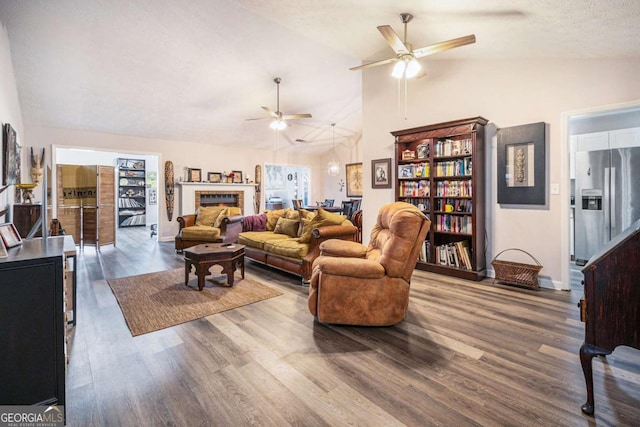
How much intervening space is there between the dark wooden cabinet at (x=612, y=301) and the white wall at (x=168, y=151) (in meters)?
7.43

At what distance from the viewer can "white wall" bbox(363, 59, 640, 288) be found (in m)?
3.19

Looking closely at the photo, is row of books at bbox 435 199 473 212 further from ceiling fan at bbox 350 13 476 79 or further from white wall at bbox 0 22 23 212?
white wall at bbox 0 22 23 212

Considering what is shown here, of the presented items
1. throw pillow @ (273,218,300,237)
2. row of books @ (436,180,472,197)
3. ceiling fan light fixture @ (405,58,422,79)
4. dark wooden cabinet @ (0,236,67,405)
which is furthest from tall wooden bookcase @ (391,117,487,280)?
dark wooden cabinet @ (0,236,67,405)

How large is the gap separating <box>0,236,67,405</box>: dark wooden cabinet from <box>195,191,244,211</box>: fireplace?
238 inches

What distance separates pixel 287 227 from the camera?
15.5 ft

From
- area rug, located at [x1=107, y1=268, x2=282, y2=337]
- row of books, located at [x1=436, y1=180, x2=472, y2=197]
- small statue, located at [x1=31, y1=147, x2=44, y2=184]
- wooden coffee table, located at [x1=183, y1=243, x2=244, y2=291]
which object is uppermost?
small statue, located at [x1=31, y1=147, x2=44, y2=184]

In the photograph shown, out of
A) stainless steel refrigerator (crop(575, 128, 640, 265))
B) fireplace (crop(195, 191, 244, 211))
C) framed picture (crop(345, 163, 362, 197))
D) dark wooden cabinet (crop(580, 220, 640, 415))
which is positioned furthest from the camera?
framed picture (crop(345, 163, 362, 197))

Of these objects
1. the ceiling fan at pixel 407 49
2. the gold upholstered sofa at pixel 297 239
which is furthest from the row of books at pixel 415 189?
the ceiling fan at pixel 407 49

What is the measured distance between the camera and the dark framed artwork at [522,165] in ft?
11.5

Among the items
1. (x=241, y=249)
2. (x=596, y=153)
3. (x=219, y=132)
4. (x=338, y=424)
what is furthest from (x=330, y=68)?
(x=338, y=424)

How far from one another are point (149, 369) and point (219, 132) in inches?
243

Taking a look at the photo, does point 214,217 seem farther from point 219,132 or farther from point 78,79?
point 78,79

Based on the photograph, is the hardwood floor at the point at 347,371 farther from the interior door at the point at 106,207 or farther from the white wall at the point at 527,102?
the interior door at the point at 106,207

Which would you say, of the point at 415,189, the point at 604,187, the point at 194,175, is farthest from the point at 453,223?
the point at 194,175
